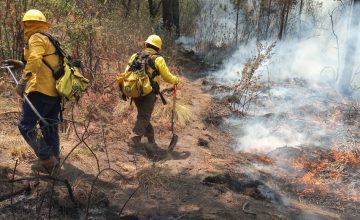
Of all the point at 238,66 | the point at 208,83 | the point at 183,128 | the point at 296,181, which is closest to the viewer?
the point at 296,181

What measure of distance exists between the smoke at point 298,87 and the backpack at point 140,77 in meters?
2.15

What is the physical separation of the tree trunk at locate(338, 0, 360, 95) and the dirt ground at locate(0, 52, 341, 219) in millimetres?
4374

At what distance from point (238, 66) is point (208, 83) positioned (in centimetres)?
152

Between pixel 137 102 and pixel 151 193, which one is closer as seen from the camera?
pixel 151 193

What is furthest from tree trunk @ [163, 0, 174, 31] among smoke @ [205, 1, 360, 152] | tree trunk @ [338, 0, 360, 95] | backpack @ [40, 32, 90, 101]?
backpack @ [40, 32, 90, 101]

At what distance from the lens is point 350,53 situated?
35.1 feet

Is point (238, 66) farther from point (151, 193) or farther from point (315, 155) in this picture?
point (151, 193)

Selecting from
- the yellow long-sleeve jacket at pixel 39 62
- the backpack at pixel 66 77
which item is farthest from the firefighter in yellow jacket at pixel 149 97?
the yellow long-sleeve jacket at pixel 39 62

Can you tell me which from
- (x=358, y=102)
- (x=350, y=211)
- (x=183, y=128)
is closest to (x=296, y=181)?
(x=350, y=211)

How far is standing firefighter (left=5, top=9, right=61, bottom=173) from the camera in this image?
4.46 meters

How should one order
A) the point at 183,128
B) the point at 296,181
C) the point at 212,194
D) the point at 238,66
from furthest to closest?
the point at 238,66 → the point at 183,128 → the point at 296,181 → the point at 212,194

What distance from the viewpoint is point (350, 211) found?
5.43 m

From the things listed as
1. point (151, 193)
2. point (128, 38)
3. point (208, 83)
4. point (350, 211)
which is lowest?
point (350, 211)

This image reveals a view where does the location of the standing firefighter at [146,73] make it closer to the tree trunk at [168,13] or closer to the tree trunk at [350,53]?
the tree trunk at [350,53]
